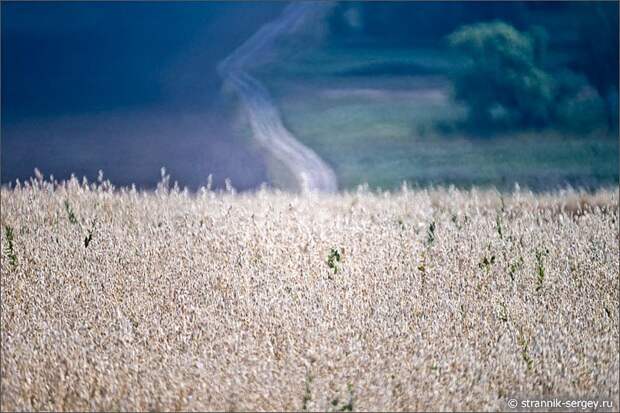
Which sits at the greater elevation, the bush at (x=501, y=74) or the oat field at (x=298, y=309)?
the bush at (x=501, y=74)

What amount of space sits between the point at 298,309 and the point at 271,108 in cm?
512

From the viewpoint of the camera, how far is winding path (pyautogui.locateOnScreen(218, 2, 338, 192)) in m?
9.41

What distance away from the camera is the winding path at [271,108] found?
30.9ft

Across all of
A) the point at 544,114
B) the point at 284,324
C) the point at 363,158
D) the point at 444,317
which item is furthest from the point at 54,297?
the point at 544,114

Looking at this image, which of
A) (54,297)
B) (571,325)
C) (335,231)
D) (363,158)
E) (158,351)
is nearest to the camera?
(158,351)

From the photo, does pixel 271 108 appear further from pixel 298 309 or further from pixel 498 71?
pixel 298 309

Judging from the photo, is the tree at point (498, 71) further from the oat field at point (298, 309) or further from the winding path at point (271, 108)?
the oat field at point (298, 309)

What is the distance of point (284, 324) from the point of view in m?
4.59

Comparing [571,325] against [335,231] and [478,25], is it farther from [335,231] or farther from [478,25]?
[478,25]

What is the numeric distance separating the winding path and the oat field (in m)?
2.04

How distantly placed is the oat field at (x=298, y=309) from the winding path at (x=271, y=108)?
80.2 inches

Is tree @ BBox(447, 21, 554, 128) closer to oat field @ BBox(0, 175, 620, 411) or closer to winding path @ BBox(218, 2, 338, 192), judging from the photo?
winding path @ BBox(218, 2, 338, 192)

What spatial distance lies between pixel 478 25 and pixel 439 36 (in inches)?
16.8

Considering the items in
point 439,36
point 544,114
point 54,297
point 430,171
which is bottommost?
point 54,297
